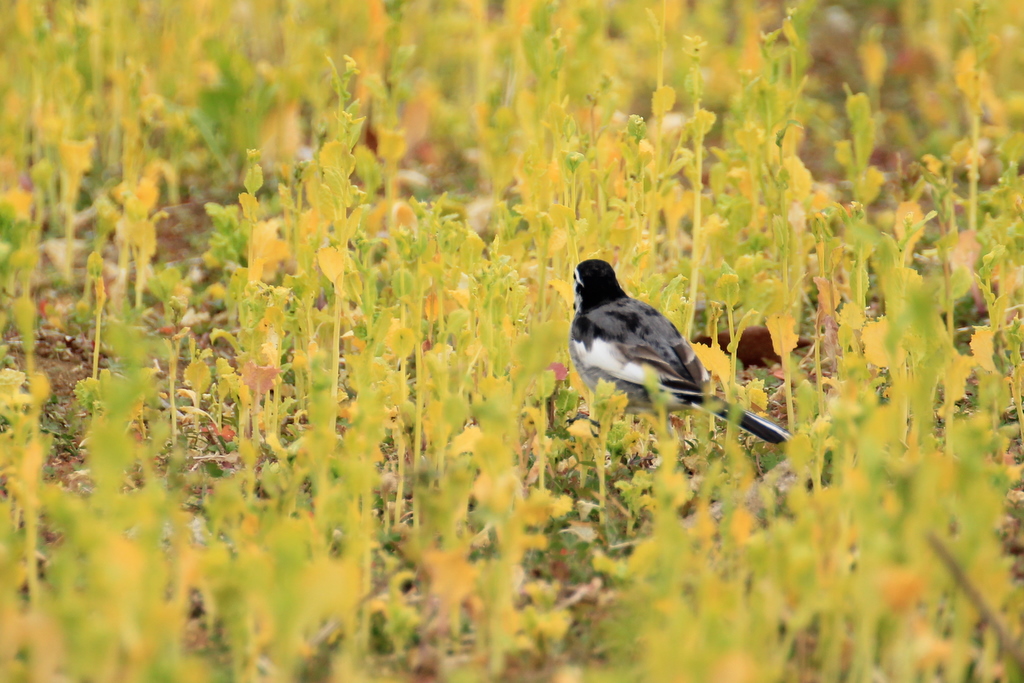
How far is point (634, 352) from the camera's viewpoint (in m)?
3.69

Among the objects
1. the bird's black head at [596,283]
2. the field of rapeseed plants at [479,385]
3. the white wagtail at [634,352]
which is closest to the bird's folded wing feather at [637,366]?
the white wagtail at [634,352]

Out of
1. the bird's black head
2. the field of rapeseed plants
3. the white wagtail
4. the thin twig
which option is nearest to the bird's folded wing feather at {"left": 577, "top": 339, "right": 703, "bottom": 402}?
the white wagtail

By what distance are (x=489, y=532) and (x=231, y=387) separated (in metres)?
0.98

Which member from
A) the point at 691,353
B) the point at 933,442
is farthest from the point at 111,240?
the point at 933,442

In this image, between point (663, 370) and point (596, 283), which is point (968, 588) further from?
point (596, 283)

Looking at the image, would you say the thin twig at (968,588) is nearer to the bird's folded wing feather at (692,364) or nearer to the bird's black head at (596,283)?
the bird's folded wing feather at (692,364)

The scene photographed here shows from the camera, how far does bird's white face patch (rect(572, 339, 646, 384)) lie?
3.65 metres

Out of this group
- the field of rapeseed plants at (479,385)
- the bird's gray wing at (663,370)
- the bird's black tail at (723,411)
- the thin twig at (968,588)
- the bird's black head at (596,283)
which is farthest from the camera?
the bird's black head at (596,283)

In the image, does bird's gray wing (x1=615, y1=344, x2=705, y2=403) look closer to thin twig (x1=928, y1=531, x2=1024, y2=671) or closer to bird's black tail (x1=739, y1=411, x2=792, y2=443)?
bird's black tail (x1=739, y1=411, x2=792, y2=443)

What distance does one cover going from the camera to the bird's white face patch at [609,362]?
12.0 feet

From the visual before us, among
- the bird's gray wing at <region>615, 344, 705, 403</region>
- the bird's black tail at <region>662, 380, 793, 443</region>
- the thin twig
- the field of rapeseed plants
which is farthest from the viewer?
the bird's gray wing at <region>615, 344, 705, 403</region>

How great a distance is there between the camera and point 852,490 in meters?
2.43

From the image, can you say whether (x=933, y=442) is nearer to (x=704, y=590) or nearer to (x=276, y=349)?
(x=704, y=590)

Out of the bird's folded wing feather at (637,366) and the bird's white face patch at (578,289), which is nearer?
the bird's folded wing feather at (637,366)
